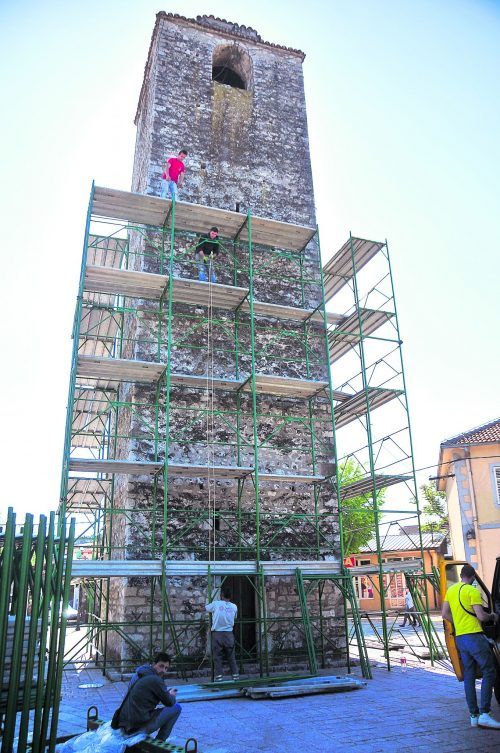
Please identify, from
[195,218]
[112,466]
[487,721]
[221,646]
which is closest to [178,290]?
[195,218]

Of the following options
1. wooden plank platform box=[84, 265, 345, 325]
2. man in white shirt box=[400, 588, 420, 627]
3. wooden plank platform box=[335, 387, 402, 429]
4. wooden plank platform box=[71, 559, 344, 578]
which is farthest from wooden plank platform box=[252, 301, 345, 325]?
man in white shirt box=[400, 588, 420, 627]

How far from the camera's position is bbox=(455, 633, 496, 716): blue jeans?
18.9 ft

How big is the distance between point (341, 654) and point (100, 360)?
7.03 meters

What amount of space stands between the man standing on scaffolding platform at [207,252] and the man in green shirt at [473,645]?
332 inches

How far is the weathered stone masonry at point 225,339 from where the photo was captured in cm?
1112

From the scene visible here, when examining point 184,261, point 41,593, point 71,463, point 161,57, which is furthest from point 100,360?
point 161,57

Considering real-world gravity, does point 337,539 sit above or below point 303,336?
below

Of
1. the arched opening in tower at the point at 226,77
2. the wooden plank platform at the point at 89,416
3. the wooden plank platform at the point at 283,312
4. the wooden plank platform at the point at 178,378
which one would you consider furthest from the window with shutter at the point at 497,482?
the arched opening in tower at the point at 226,77

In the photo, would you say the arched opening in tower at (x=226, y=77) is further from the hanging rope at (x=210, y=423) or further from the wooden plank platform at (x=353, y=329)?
the wooden plank platform at (x=353, y=329)

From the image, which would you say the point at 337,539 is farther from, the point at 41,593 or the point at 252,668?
the point at 41,593

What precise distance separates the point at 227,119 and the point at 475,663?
13.7 metres

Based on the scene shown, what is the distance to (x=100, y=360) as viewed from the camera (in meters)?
10.6

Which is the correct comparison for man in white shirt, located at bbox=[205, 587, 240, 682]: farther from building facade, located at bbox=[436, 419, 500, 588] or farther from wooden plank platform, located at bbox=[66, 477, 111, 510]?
building facade, located at bbox=[436, 419, 500, 588]

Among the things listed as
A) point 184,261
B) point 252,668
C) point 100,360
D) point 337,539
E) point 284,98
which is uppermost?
point 284,98
